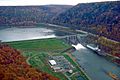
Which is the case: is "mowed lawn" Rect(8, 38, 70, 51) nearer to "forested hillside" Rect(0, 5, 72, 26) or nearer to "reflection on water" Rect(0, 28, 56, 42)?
"reflection on water" Rect(0, 28, 56, 42)

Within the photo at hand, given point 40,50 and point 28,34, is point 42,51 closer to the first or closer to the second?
point 40,50

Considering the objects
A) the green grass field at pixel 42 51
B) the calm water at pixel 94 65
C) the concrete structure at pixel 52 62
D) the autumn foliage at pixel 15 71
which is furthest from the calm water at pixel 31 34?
the autumn foliage at pixel 15 71

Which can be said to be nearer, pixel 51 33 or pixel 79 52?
pixel 79 52

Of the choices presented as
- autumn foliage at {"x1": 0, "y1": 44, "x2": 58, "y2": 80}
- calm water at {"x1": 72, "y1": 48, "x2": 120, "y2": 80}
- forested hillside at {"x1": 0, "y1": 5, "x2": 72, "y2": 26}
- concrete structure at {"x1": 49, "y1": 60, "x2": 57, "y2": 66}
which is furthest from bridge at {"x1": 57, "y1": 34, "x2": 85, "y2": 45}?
forested hillside at {"x1": 0, "y1": 5, "x2": 72, "y2": 26}

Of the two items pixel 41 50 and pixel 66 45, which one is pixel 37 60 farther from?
pixel 66 45

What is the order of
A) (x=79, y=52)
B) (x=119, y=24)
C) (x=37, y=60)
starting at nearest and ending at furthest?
(x=37, y=60)
(x=79, y=52)
(x=119, y=24)

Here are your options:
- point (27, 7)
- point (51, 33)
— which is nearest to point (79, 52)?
point (51, 33)

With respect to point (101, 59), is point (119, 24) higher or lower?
higher
